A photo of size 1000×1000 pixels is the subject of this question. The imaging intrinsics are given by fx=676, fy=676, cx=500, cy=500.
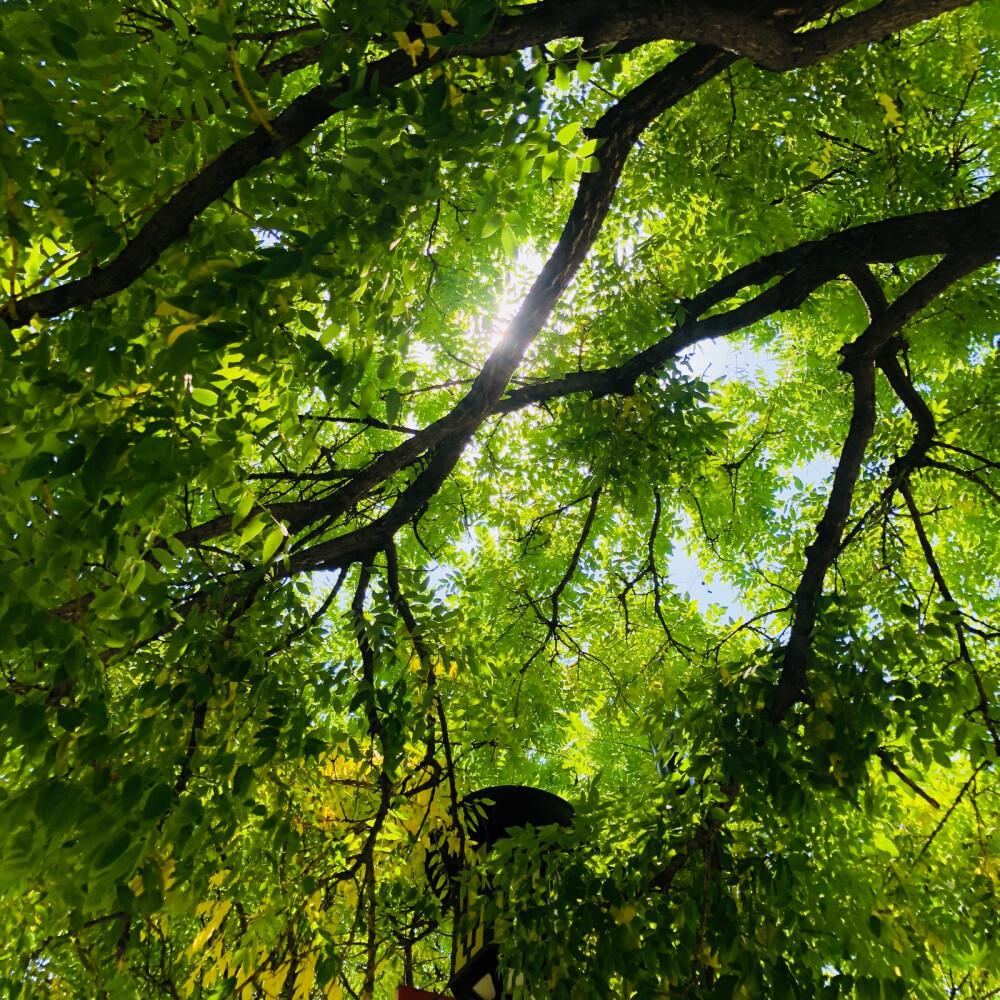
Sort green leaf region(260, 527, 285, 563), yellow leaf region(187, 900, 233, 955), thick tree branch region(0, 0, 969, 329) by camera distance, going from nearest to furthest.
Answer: thick tree branch region(0, 0, 969, 329) < green leaf region(260, 527, 285, 563) < yellow leaf region(187, 900, 233, 955)

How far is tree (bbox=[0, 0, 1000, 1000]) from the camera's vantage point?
165cm

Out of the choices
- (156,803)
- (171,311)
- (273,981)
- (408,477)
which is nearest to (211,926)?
(273,981)

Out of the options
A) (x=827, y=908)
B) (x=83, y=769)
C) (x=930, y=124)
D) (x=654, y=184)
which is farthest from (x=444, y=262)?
(x=827, y=908)

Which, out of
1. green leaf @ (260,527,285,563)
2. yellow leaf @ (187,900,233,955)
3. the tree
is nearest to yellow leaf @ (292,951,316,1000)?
the tree

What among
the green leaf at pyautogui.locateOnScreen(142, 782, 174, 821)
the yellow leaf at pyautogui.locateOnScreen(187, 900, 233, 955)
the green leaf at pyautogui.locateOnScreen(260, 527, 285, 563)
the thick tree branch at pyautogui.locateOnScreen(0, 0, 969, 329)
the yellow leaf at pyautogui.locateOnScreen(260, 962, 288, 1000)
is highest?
the thick tree branch at pyautogui.locateOnScreen(0, 0, 969, 329)

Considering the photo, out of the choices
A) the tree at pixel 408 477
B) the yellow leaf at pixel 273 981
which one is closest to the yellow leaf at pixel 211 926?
the tree at pixel 408 477

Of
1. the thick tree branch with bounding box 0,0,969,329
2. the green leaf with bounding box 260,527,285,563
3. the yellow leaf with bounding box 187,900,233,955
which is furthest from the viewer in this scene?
the yellow leaf with bounding box 187,900,233,955

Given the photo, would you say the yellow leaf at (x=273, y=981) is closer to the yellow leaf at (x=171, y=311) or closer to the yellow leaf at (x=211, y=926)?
the yellow leaf at (x=211, y=926)

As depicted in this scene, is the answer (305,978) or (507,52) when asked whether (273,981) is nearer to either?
(305,978)

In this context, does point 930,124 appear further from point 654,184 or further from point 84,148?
point 84,148

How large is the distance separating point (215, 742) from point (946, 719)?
105 inches

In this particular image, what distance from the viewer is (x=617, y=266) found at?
4.34 metres

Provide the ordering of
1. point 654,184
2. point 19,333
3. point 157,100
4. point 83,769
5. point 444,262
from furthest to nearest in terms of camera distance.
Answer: point 444,262 < point 654,184 < point 83,769 < point 19,333 < point 157,100

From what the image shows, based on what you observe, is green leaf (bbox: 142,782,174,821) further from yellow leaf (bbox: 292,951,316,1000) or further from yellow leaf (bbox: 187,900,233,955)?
yellow leaf (bbox: 292,951,316,1000)
